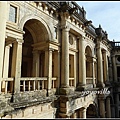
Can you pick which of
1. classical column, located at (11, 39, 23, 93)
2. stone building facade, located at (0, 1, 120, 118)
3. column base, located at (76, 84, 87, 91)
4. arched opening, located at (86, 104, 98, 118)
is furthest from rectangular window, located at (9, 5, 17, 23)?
arched opening, located at (86, 104, 98, 118)

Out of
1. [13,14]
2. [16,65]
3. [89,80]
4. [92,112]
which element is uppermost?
[13,14]

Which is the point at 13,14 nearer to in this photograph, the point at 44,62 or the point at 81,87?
A: the point at 44,62

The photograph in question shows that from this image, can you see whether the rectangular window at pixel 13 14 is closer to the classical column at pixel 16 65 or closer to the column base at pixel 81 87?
the classical column at pixel 16 65

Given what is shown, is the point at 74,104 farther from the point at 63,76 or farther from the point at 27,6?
the point at 27,6

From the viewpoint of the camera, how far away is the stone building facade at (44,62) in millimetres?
6020

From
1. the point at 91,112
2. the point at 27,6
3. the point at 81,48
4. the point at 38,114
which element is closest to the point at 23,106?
the point at 38,114

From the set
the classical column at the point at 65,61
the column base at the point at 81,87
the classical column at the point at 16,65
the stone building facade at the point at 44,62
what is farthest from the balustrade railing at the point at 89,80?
the classical column at the point at 16,65

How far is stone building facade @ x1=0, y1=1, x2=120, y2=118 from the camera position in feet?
19.7

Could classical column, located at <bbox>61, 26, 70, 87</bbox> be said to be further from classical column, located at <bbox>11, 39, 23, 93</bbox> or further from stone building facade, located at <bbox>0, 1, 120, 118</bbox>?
classical column, located at <bbox>11, 39, 23, 93</bbox>

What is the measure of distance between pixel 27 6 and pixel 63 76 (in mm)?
4669

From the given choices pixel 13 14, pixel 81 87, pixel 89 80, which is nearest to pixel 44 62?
pixel 81 87

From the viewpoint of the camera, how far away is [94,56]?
1545 centimetres

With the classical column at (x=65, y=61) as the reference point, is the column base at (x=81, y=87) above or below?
below

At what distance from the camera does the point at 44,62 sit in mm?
10195
